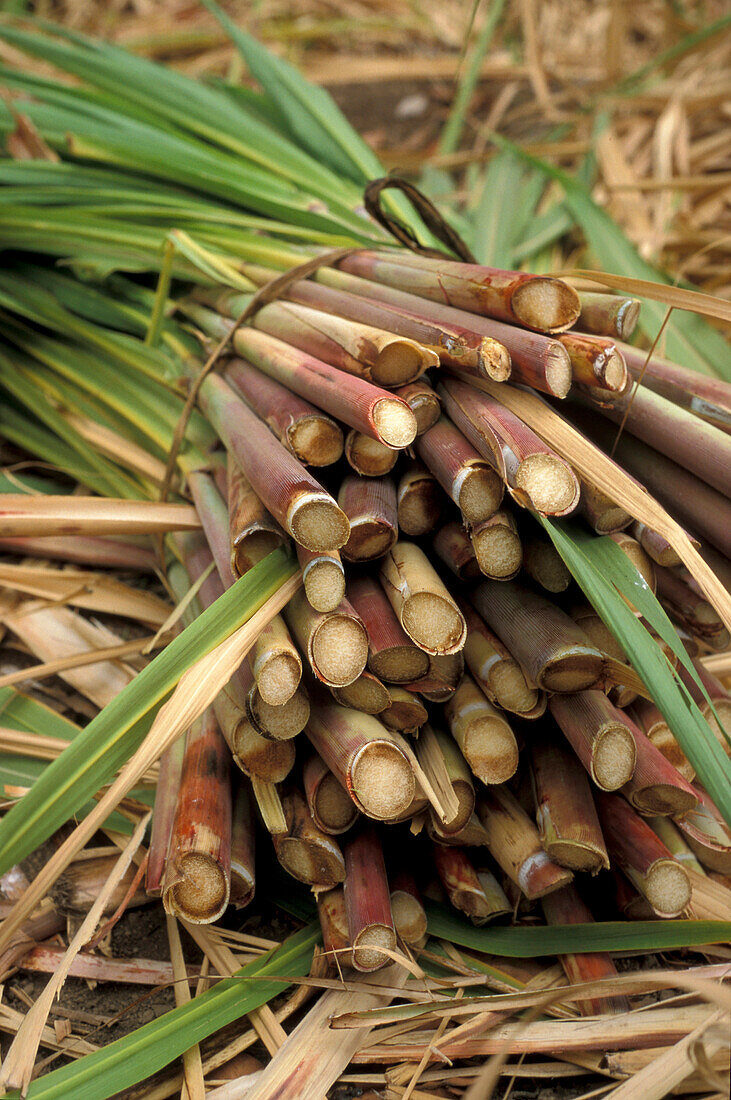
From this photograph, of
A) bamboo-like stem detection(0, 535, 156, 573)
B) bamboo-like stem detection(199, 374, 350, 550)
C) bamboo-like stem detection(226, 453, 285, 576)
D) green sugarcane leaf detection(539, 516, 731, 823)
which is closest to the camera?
green sugarcane leaf detection(539, 516, 731, 823)

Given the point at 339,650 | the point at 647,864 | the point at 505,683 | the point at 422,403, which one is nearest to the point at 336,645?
the point at 339,650

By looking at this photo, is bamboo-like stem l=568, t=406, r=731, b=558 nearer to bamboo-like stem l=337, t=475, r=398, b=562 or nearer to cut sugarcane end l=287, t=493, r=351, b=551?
bamboo-like stem l=337, t=475, r=398, b=562

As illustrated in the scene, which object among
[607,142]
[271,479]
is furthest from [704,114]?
[271,479]

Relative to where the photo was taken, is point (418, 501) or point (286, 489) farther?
Result: point (418, 501)

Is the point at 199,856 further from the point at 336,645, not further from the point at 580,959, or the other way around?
the point at 580,959

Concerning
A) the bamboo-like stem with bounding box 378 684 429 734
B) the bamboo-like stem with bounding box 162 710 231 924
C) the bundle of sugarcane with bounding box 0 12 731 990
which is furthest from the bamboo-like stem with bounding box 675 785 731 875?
the bamboo-like stem with bounding box 162 710 231 924
